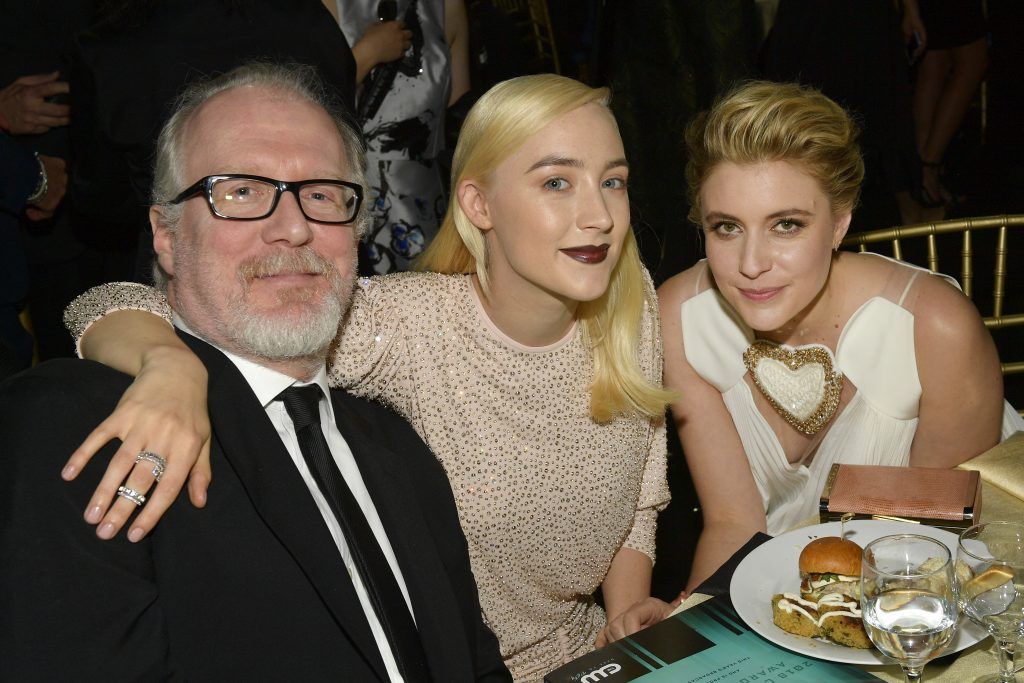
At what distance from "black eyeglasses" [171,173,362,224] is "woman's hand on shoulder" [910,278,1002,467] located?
54.6 inches

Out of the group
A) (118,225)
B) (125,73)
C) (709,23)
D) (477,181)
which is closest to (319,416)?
(477,181)

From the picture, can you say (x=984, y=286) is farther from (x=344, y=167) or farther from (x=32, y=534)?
(x=32, y=534)

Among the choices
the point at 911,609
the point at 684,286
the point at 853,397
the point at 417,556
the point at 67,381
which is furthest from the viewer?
the point at 684,286

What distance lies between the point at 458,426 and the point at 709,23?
1529mm

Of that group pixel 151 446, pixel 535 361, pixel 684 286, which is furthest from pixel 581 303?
pixel 151 446

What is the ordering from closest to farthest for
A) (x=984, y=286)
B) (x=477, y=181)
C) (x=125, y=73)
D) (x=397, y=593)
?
(x=397, y=593) → (x=477, y=181) → (x=125, y=73) → (x=984, y=286)

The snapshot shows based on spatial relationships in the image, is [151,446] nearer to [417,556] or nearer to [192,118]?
[417,556]

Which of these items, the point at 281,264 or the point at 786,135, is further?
the point at 786,135

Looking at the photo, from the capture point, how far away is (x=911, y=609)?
121 centimetres

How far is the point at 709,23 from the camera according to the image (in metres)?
2.83

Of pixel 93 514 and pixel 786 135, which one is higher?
pixel 786 135

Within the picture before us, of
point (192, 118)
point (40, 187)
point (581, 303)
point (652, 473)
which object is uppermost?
point (192, 118)

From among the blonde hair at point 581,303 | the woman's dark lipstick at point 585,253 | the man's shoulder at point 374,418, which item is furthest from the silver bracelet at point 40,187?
the woman's dark lipstick at point 585,253

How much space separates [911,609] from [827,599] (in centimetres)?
21
